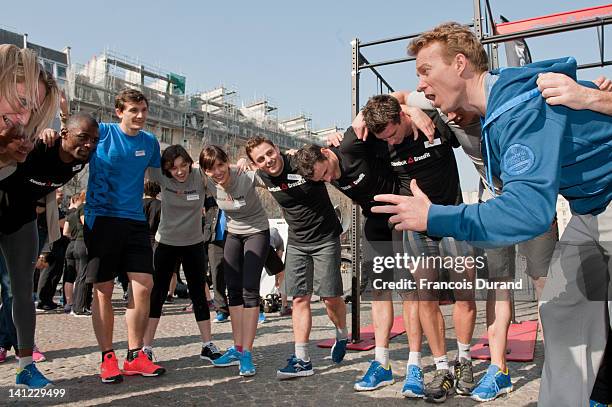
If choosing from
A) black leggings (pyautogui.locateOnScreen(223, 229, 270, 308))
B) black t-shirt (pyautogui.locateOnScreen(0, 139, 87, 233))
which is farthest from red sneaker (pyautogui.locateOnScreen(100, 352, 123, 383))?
black t-shirt (pyautogui.locateOnScreen(0, 139, 87, 233))

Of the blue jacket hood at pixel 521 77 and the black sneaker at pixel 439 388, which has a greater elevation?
the blue jacket hood at pixel 521 77

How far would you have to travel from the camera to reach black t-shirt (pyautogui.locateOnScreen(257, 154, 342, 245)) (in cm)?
402

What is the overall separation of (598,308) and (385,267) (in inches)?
84.9

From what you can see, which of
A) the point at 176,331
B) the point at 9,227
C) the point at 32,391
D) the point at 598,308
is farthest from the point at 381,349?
the point at 176,331

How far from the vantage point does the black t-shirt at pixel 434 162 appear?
3471 millimetres

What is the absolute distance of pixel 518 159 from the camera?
155 centimetres

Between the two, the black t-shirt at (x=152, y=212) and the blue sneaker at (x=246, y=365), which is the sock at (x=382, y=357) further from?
the black t-shirt at (x=152, y=212)

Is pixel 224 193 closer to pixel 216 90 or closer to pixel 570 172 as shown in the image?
pixel 570 172

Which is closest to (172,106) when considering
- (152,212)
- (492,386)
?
(152,212)

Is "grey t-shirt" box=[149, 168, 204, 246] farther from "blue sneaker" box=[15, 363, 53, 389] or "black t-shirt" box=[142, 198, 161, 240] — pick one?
"black t-shirt" box=[142, 198, 161, 240]

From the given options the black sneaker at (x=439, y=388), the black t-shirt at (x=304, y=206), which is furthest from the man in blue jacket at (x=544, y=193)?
the black t-shirt at (x=304, y=206)

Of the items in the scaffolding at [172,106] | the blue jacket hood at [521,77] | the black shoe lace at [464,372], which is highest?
the scaffolding at [172,106]

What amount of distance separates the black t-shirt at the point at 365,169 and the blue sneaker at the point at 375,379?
1.25m

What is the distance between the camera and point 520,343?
4.70 meters
